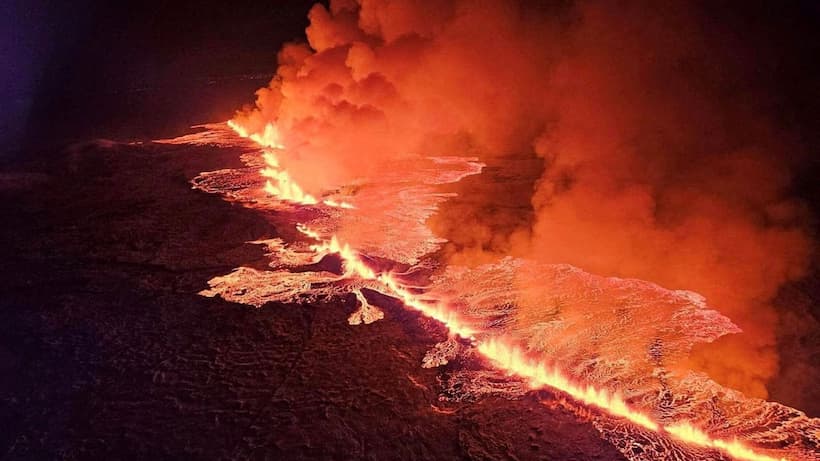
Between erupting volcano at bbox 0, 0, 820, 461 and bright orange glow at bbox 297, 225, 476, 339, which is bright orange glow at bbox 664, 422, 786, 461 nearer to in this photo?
erupting volcano at bbox 0, 0, 820, 461

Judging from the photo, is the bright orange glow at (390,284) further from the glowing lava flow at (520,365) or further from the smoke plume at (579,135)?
the smoke plume at (579,135)

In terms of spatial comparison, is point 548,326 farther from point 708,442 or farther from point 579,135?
point 579,135

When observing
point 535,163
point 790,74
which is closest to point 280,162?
point 535,163

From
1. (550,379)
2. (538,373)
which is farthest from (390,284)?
(550,379)

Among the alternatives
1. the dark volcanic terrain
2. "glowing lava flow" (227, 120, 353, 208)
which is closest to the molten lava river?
the dark volcanic terrain

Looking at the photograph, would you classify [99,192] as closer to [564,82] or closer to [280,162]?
[280,162]

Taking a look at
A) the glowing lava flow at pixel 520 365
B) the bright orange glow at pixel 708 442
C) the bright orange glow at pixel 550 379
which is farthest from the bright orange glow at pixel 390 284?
the bright orange glow at pixel 708 442

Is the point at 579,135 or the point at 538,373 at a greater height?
the point at 579,135
